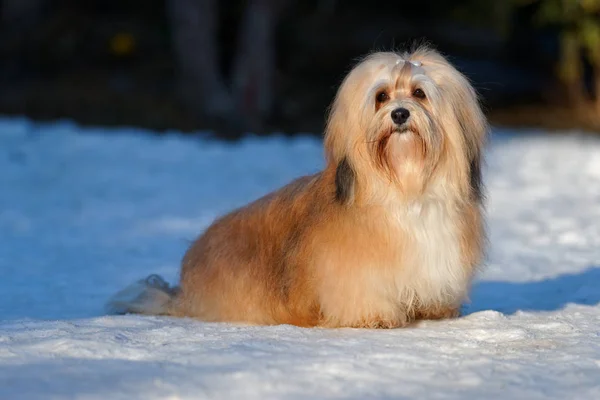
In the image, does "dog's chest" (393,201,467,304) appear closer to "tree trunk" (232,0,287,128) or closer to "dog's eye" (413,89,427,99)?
"dog's eye" (413,89,427,99)

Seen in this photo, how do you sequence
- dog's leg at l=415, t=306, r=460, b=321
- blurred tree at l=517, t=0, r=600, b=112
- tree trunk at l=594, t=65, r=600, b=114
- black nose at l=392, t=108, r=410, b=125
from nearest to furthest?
1. black nose at l=392, t=108, r=410, b=125
2. dog's leg at l=415, t=306, r=460, b=321
3. blurred tree at l=517, t=0, r=600, b=112
4. tree trunk at l=594, t=65, r=600, b=114

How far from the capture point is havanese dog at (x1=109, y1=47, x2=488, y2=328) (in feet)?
15.3

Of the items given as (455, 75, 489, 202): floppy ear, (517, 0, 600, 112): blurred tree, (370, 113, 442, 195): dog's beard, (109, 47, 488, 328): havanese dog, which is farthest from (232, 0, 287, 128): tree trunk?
(370, 113, 442, 195): dog's beard

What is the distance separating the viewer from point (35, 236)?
8.48 m

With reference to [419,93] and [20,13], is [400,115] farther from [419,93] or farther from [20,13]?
[20,13]

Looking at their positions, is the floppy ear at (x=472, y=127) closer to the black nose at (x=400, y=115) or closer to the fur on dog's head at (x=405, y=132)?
the fur on dog's head at (x=405, y=132)

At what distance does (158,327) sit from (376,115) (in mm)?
1416

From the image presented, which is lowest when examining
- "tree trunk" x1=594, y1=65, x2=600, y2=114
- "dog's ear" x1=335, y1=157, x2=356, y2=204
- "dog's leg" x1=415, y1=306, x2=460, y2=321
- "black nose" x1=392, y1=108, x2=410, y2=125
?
"dog's leg" x1=415, y1=306, x2=460, y2=321

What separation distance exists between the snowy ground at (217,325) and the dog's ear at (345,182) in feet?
2.06

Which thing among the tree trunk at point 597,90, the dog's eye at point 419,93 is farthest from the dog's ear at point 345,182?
the tree trunk at point 597,90

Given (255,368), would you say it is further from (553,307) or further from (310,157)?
(310,157)

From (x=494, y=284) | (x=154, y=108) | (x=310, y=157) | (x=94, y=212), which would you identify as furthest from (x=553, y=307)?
(x=154, y=108)

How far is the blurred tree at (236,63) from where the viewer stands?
15.4m

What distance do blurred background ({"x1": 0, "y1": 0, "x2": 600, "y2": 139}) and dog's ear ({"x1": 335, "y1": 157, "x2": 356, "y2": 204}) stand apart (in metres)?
10.3
